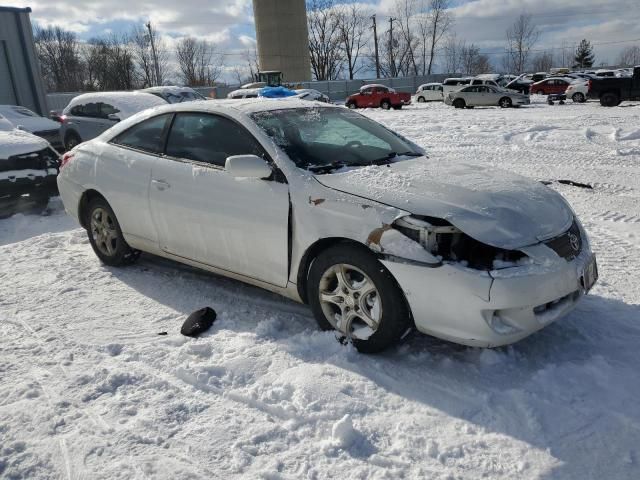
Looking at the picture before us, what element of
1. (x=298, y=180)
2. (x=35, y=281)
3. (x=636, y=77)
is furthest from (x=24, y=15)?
(x=636, y=77)

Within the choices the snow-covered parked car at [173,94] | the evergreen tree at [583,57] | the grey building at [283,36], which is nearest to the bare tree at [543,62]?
the evergreen tree at [583,57]

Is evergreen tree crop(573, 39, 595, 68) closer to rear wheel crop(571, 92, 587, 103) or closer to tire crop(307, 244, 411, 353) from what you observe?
rear wheel crop(571, 92, 587, 103)

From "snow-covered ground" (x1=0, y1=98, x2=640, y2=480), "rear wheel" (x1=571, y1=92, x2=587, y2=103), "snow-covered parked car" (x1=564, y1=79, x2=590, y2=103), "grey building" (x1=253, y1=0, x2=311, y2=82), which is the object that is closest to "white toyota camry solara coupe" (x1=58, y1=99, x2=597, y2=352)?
"snow-covered ground" (x1=0, y1=98, x2=640, y2=480)

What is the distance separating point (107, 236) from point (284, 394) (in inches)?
117

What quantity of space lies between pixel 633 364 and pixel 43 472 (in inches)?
127

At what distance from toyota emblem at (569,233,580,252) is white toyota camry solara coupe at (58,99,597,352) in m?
0.01

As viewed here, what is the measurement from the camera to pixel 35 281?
490cm

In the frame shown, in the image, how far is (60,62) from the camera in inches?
2564

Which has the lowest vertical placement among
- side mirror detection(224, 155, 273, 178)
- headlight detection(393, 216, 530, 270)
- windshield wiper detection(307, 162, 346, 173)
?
headlight detection(393, 216, 530, 270)

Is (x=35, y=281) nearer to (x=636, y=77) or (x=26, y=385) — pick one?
(x=26, y=385)

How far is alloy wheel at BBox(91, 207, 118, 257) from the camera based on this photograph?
5.07 meters

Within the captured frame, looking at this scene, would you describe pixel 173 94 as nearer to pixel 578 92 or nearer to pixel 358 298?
pixel 358 298

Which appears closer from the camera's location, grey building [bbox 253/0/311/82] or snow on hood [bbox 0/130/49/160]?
snow on hood [bbox 0/130/49/160]

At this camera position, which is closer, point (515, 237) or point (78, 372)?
point (515, 237)
